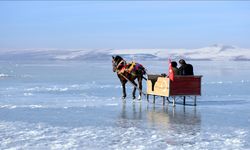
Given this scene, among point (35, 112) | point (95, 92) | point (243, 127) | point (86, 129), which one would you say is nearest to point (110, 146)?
point (86, 129)

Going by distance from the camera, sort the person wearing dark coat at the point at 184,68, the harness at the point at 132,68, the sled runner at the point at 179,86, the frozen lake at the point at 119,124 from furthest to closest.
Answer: the harness at the point at 132,68 → the person wearing dark coat at the point at 184,68 → the sled runner at the point at 179,86 → the frozen lake at the point at 119,124

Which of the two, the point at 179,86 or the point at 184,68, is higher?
the point at 184,68

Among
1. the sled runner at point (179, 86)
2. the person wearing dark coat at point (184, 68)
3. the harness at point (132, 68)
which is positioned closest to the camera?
the sled runner at point (179, 86)

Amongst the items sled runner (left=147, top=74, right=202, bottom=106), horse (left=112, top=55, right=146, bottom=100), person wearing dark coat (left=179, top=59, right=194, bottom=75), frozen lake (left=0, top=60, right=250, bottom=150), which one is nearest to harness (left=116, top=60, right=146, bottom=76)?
horse (left=112, top=55, right=146, bottom=100)

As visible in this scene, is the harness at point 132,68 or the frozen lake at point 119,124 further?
the harness at point 132,68

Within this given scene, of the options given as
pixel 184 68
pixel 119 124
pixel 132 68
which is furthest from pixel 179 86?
pixel 119 124

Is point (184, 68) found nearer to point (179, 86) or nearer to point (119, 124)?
point (179, 86)

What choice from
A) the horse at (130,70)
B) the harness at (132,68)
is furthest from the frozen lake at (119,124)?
the harness at (132,68)

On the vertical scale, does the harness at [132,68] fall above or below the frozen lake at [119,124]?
above

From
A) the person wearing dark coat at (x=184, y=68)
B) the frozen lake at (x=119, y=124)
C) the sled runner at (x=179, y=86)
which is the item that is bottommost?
the frozen lake at (x=119, y=124)

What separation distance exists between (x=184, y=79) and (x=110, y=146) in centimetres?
692

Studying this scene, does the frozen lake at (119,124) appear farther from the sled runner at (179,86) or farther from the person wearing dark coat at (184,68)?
the person wearing dark coat at (184,68)

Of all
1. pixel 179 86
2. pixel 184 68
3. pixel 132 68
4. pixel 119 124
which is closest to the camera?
pixel 119 124

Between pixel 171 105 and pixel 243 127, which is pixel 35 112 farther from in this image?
pixel 243 127
